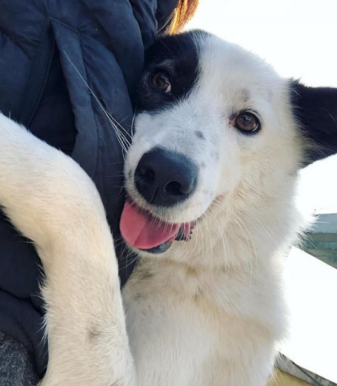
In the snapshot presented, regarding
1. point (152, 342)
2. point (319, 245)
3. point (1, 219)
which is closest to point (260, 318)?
point (152, 342)

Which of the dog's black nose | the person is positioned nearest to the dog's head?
the dog's black nose

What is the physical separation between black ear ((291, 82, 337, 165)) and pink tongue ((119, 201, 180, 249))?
0.98 meters

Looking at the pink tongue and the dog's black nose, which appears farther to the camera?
the pink tongue

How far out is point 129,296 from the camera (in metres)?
2.00

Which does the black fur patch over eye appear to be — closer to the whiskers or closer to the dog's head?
the dog's head

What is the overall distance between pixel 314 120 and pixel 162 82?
798 mm

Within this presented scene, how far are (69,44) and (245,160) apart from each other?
0.93 meters

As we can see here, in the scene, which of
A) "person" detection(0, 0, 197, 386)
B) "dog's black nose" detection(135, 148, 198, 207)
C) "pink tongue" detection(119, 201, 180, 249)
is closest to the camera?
"person" detection(0, 0, 197, 386)

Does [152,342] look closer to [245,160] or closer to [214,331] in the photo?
[214,331]

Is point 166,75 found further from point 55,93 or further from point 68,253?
point 68,253

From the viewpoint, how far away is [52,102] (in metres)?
1.64

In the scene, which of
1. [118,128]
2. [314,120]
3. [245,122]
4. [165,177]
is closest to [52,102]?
[118,128]

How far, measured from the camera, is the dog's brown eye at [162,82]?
7.15 ft

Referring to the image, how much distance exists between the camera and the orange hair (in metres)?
2.54
